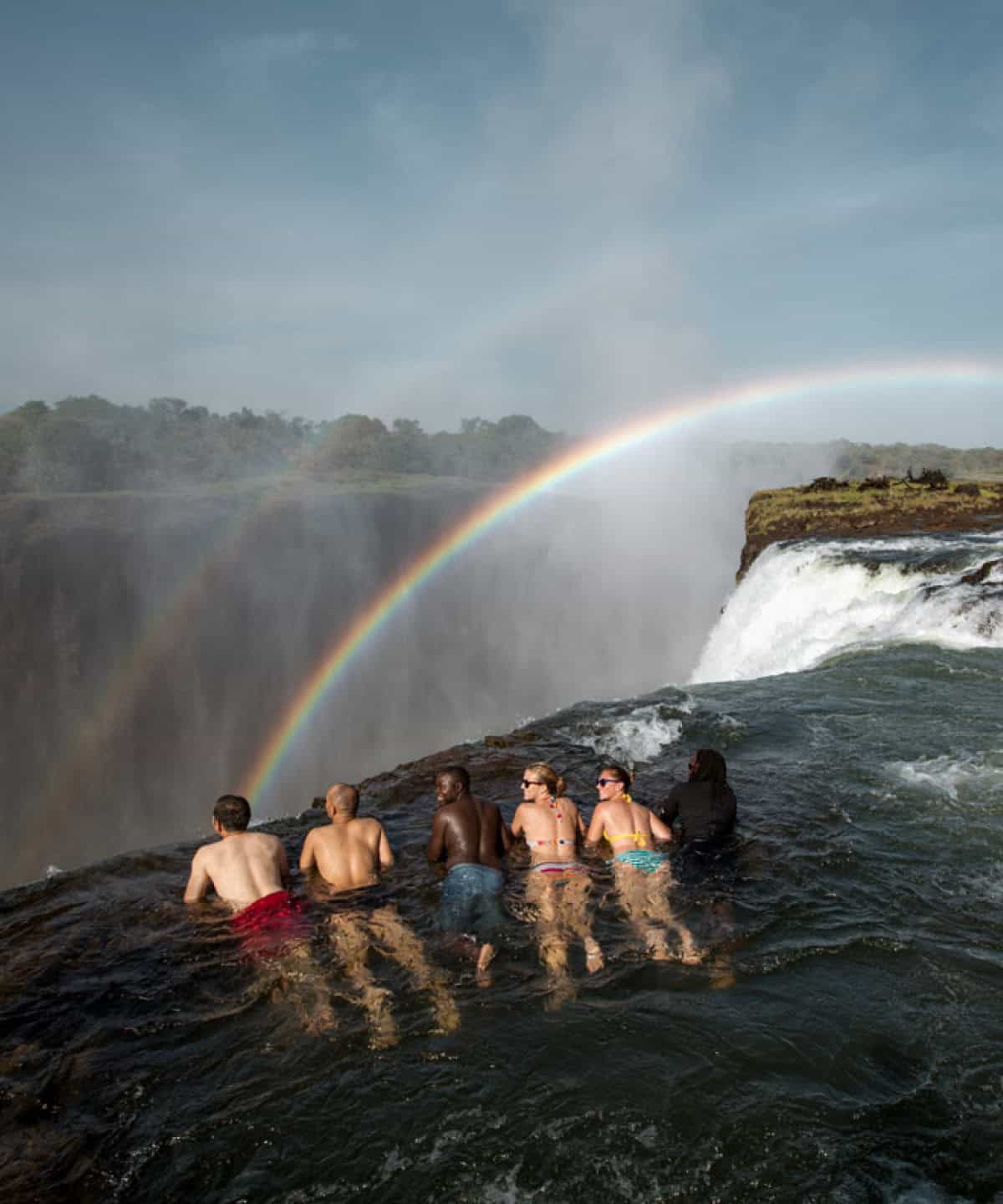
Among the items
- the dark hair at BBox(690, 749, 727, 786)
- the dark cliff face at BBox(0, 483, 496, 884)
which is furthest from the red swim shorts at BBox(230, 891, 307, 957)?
the dark cliff face at BBox(0, 483, 496, 884)

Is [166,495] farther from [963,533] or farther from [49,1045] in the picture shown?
[49,1045]

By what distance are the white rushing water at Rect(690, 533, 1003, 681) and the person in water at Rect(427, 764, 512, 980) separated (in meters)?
10.7

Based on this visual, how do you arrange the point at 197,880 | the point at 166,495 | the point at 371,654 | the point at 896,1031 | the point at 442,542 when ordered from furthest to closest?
1. the point at 442,542
2. the point at 166,495
3. the point at 371,654
4. the point at 197,880
5. the point at 896,1031

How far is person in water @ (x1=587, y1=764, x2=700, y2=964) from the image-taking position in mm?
5492

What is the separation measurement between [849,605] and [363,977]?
1512 cm

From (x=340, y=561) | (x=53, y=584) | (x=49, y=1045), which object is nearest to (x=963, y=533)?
(x=49, y=1045)

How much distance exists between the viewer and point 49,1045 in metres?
4.47

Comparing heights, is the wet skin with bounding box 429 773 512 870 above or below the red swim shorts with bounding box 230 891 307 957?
above

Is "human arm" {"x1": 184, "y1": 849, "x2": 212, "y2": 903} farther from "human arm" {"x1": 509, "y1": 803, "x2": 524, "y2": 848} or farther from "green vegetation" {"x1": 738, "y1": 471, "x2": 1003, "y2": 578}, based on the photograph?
"green vegetation" {"x1": 738, "y1": 471, "x2": 1003, "y2": 578}

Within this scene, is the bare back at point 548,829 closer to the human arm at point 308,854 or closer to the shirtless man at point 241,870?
the human arm at point 308,854

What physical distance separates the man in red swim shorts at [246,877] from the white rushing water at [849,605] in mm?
12057

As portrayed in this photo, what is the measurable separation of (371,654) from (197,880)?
1327 inches

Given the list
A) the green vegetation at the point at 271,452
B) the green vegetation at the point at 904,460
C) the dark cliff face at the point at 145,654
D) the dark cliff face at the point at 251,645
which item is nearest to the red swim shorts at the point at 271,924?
the dark cliff face at the point at 251,645

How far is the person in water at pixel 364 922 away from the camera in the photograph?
454cm
